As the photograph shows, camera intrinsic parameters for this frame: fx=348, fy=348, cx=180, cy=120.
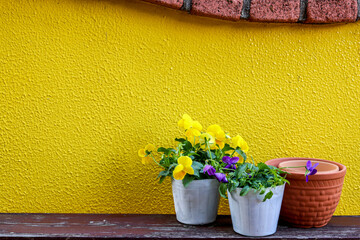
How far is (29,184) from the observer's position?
117cm

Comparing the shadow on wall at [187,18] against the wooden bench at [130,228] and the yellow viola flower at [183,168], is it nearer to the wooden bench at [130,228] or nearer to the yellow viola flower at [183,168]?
the yellow viola flower at [183,168]

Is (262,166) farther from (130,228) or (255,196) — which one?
(130,228)

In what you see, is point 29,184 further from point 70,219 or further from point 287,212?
point 287,212

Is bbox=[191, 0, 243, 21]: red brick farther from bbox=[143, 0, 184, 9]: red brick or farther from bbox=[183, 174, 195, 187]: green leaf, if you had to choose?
bbox=[183, 174, 195, 187]: green leaf

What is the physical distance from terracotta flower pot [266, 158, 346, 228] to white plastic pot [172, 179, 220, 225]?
211mm

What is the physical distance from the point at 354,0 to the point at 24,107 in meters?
1.13

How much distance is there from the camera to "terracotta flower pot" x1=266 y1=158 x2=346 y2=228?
98 cm

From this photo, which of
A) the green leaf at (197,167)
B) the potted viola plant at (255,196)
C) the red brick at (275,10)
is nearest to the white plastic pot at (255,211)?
the potted viola plant at (255,196)

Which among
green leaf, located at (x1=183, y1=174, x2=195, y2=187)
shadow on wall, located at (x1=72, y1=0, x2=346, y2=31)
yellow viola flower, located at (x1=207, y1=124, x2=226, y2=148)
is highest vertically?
shadow on wall, located at (x1=72, y1=0, x2=346, y2=31)

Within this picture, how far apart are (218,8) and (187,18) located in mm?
111

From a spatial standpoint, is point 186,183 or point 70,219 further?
point 70,219

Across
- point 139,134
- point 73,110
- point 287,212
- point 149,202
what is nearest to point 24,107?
point 73,110

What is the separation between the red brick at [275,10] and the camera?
1.11 m

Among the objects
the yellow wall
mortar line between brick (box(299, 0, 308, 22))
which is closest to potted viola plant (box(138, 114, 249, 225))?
the yellow wall
